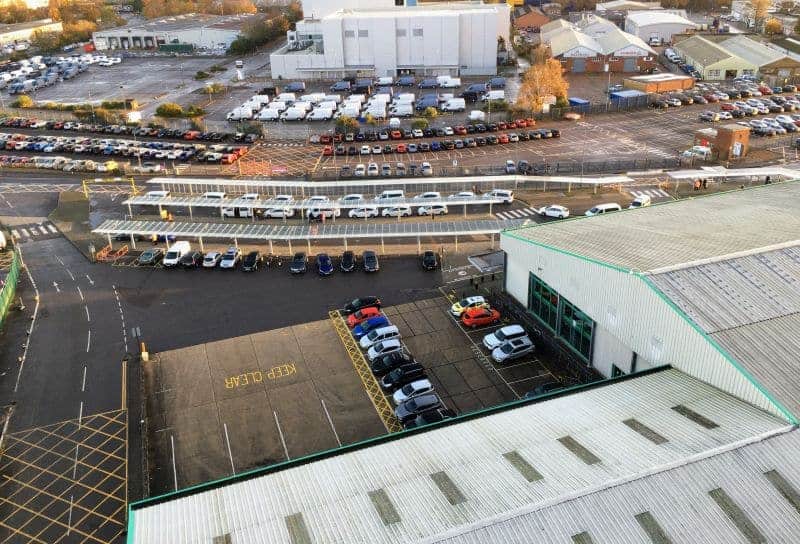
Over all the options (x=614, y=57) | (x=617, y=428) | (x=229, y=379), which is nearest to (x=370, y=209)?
(x=229, y=379)

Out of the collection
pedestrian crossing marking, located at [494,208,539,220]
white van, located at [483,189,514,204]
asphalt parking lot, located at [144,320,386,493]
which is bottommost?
asphalt parking lot, located at [144,320,386,493]

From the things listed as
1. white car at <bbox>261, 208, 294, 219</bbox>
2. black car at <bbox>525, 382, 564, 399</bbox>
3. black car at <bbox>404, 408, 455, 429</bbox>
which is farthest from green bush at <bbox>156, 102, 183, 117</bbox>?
black car at <bbox>525, 382, 564, 399</bbox>

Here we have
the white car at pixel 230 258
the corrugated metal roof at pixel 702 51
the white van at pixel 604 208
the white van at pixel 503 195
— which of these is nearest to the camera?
the white car at pixel 230 258

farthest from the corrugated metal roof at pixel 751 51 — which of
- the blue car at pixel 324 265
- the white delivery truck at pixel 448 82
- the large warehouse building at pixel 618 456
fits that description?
the blue car at pixel 324 265

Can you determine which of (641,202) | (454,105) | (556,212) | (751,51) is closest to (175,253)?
(556,212)

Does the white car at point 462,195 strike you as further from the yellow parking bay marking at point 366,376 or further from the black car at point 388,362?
the black car at point 388,362

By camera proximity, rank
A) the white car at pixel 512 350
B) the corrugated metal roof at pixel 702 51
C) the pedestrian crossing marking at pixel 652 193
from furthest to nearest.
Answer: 1. the corrugated metal roof at pixel 702 51
2. the pedestrian crossing marking at pixel 652 193
3. the white car at pixel 512 350

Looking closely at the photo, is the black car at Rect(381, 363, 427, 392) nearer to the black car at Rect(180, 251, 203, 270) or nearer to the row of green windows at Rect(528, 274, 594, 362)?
the row of green windows at Rect(528, 274, 594, 362)
